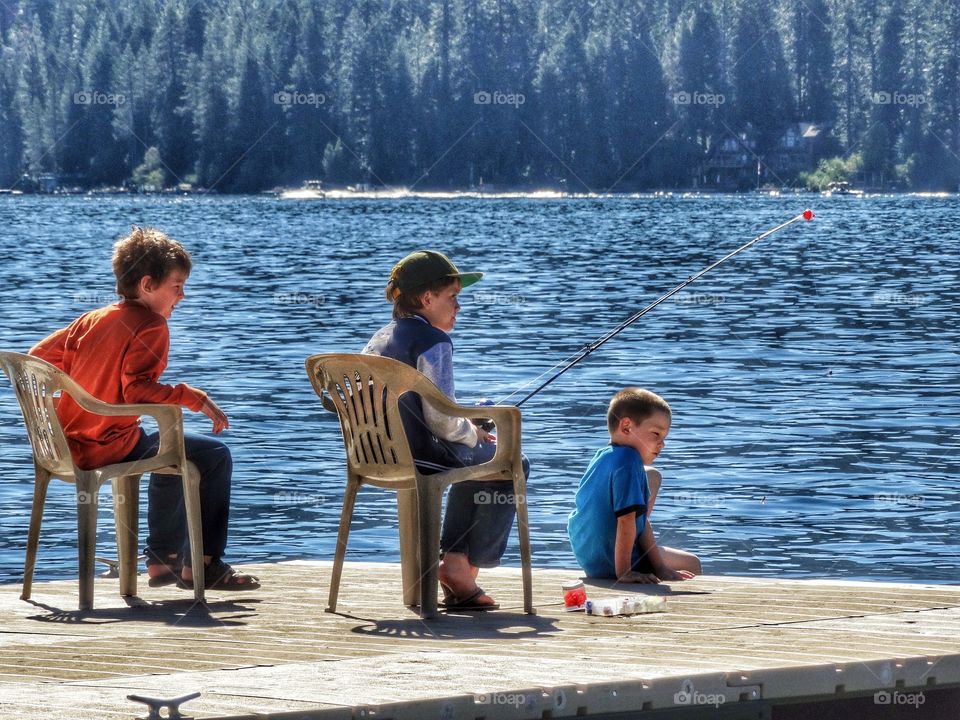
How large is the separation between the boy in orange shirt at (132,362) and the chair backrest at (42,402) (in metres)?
0.06

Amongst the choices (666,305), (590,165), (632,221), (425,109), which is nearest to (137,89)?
(425,109)

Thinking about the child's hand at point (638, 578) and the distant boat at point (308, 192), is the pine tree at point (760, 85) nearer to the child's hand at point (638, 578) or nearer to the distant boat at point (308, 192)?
the distant boat at point (308, 192)

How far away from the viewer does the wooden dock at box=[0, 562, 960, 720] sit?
4215 mm

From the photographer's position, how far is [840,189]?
387 ft

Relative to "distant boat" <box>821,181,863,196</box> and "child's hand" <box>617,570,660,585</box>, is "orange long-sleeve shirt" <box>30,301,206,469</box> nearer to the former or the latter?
"child's hand" <box>617,570,660,585</box>

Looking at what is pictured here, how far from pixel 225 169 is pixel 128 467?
→ 110 m

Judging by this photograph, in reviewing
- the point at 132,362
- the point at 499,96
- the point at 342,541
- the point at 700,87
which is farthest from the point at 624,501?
the point at 700,87

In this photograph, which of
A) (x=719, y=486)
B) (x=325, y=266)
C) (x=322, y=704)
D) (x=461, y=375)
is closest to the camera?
(x=322, y=704)

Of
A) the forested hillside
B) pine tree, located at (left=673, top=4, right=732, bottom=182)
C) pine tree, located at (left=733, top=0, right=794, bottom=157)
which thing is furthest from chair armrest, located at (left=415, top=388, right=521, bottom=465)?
pine tree, located at (left=733, top=0, right=794, bottom=157)

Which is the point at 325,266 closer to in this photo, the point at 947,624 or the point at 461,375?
the point at 461,375

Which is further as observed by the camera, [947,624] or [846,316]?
[846,316]

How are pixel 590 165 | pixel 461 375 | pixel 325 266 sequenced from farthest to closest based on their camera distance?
pixel 590 165 < pixel 325 266 < pixel 461 375

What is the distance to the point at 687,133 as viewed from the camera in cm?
11400

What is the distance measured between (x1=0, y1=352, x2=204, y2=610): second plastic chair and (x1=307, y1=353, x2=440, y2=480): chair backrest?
522 millimetres
